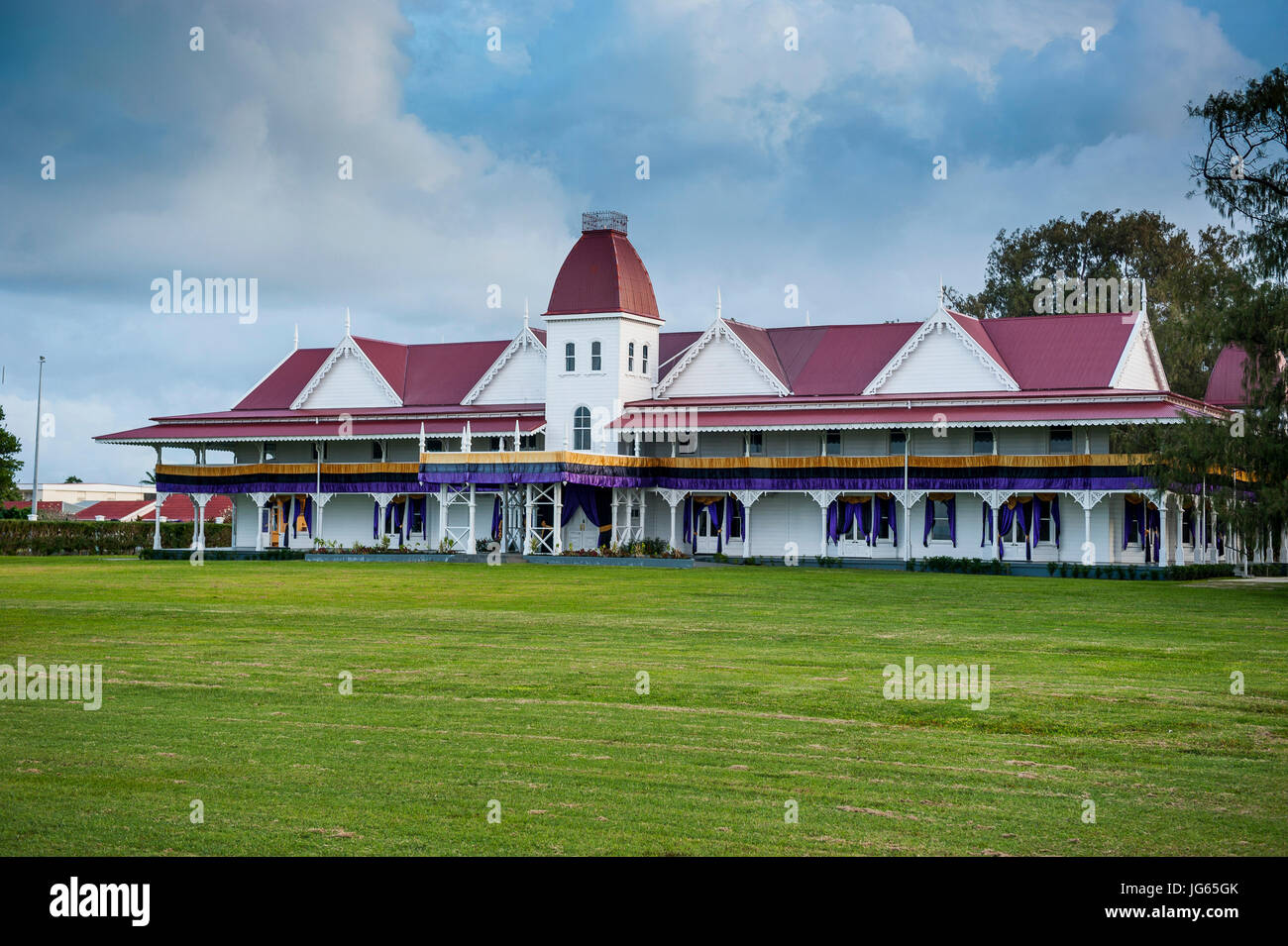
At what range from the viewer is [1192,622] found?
28.1m

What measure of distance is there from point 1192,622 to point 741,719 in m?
15.5

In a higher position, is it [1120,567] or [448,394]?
[448,394]

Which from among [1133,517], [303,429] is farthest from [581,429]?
[1133,517]

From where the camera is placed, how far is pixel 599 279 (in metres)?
60.6

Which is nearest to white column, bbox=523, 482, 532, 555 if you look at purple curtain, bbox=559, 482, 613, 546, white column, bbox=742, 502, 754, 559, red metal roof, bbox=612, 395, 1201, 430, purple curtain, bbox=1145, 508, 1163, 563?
purple curtain, bbox=559, 482, 613, 546

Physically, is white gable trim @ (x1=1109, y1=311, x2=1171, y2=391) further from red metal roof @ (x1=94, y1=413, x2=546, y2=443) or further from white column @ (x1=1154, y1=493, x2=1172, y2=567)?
red metal roof @ (x1=94, y1=413, x2=546, y2=443)

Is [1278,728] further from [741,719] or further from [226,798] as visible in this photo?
[226,798]

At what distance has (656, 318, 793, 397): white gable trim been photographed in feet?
199

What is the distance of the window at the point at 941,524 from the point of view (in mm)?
55688

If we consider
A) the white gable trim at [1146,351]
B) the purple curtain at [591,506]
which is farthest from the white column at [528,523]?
the white gable trim at [1146,351]

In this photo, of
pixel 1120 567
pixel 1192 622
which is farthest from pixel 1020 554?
pixel 1192 622
